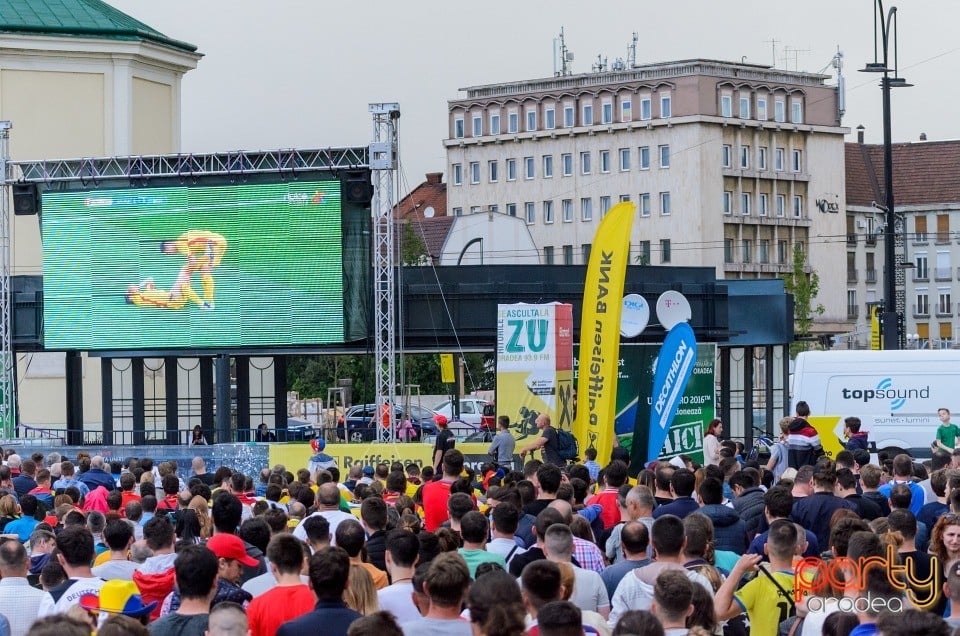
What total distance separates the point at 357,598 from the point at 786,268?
273 ft

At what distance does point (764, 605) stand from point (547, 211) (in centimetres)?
8315

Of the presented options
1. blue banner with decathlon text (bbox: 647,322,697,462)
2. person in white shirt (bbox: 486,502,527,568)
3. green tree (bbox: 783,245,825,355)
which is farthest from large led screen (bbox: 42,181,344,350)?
green tree (bbox: 783,245,825,355)

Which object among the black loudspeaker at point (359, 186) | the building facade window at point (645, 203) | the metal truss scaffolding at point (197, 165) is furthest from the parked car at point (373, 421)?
the building facade window at point (645, 203)

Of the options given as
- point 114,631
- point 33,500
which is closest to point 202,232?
point 33,500

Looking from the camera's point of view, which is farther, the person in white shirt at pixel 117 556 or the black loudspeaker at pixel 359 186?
the black loudspeaker at pixel 359 186

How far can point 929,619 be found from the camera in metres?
5.41

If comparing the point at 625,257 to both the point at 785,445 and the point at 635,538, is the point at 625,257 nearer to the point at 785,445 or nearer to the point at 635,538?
the point at 785,445

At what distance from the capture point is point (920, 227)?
96312 millimetres

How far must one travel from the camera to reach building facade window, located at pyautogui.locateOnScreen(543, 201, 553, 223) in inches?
3573

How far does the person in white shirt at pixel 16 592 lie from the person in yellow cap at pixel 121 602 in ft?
1.11

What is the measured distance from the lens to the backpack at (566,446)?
21453 mm

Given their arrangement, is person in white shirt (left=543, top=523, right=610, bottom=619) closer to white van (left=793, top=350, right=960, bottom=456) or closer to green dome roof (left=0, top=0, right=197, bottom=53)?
white van (left=793, top=350, right=960, bottom=456)

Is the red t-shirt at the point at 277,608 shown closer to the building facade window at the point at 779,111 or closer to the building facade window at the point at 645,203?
the building facade window at the point at 645,203

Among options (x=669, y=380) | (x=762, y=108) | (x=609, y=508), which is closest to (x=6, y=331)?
(x=669, y=380)
